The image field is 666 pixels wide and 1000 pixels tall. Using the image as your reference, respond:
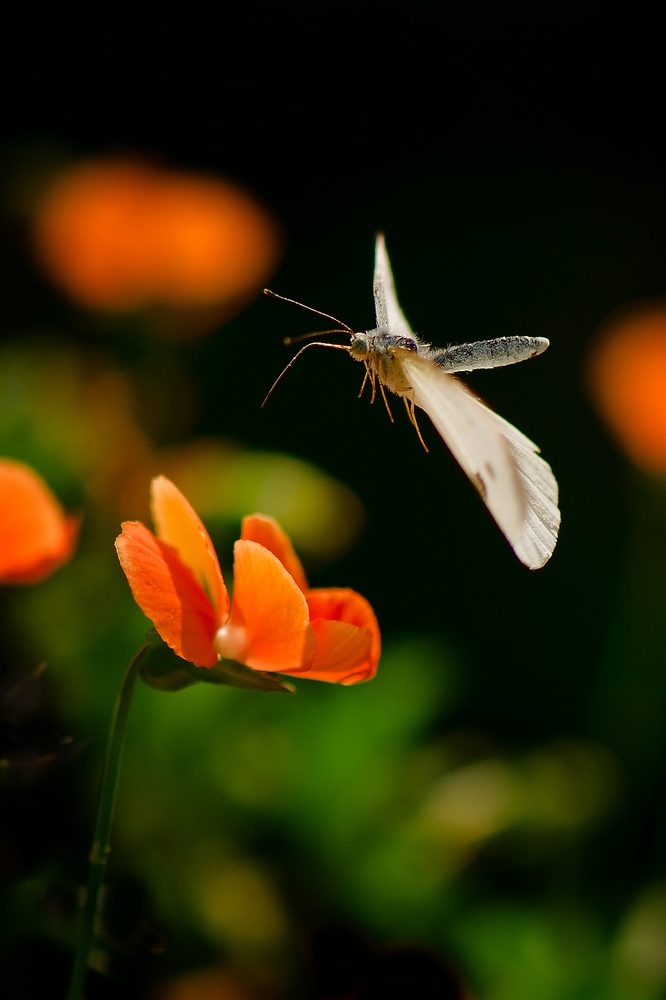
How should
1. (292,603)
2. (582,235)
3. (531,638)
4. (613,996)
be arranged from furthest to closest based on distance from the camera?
(582,235), (531,638), (613,996), (292,603)

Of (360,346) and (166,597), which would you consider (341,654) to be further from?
(360,346)

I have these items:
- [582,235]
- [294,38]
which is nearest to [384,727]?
[582,235]

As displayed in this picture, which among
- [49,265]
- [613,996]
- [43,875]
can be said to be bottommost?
[613,996]

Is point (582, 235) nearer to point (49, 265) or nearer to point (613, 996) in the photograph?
point (49, 265)

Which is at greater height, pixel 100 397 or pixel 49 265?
pixel 49 265

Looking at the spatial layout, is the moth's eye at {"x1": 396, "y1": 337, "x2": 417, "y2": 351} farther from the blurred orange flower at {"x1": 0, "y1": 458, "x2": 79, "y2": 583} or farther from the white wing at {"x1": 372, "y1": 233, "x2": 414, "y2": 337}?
the blurred orange flower at {"x1": 0, "y1": 458, "x2": 79, "y2": 583}

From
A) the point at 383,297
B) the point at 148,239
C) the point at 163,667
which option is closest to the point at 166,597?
the point at 163,667

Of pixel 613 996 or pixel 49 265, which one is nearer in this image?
pixel 613 996

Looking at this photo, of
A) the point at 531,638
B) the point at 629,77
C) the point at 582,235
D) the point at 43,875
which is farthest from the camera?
the point at 629,77
